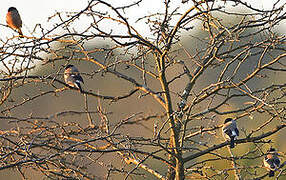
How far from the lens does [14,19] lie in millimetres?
8695

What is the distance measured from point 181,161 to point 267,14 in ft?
5.96

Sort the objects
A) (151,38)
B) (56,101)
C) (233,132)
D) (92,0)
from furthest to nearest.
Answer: (56,101)
(233,132)
(151,38)
(92,0)

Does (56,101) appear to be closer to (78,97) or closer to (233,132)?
(78,97)

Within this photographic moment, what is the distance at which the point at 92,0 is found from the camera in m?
4.39

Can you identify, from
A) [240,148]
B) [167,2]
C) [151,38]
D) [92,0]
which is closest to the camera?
[92,0]

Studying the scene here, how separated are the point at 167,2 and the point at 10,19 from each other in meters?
4.31

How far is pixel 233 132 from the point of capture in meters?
7.26

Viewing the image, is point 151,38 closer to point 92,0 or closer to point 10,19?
point 92,0

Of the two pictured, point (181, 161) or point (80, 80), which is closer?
point (181, 161)

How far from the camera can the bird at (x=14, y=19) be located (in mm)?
8672

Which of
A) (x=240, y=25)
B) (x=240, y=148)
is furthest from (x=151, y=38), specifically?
(x=240, y=148)

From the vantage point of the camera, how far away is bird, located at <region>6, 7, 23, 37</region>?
8.67m

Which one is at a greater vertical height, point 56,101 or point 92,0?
point 56,101

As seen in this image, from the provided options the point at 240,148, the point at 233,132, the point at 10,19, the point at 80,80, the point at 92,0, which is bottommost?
the point at 92,0
